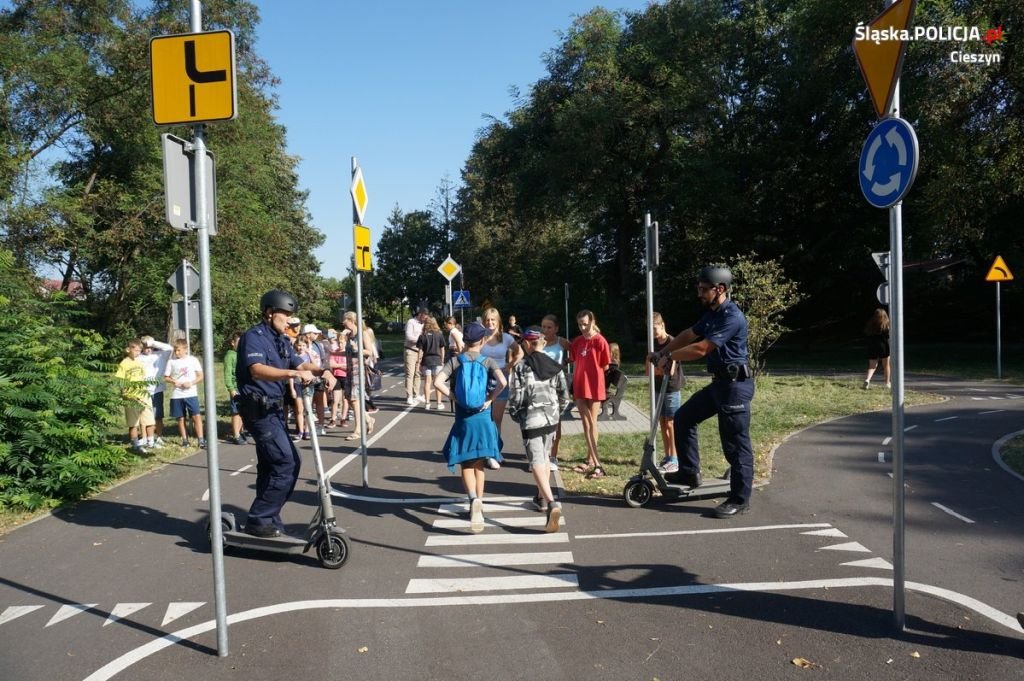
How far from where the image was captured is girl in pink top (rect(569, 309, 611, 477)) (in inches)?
340

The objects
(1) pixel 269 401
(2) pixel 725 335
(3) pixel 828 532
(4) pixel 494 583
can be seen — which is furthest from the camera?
(2) pixel 725 335

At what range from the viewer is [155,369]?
11.5 metres

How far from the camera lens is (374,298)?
62.8m

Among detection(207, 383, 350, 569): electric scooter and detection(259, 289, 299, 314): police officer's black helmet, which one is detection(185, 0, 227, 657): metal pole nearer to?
detection(207, 383, 350, 569): electric scooter

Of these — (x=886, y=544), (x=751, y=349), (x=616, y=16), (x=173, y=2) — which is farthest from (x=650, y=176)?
(x=886, y=544)

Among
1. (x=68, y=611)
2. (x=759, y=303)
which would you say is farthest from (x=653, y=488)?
(x=759, y=303)

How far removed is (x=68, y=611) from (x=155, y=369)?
7.02 m

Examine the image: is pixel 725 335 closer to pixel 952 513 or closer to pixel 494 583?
pixel 952 513

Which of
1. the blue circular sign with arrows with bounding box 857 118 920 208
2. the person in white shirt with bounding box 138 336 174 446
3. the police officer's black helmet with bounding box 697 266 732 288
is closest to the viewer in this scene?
the blue circular sign with arrows with bounding box 857 118 920 208

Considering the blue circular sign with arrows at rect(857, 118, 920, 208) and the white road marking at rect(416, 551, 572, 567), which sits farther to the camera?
the white road marking at rect(416, 551, 572, 567)

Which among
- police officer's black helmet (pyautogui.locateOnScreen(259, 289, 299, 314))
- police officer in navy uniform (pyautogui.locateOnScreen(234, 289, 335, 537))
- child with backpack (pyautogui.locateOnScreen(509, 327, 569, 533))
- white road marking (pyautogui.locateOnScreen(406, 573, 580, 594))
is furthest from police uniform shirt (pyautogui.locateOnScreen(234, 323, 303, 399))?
child with backpack (pyautogui.locateOnScreen(509, 327, 569, 533))

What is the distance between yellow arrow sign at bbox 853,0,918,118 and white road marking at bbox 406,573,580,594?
11.7ft

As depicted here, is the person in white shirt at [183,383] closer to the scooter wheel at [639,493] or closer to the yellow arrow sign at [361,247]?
the yellow arrow sign at [361,247]

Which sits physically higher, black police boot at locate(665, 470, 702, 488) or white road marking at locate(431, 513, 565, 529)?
black police boot at locate(665, 470, 702, 488)
